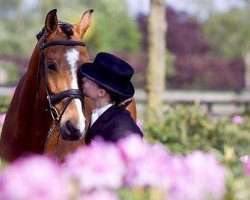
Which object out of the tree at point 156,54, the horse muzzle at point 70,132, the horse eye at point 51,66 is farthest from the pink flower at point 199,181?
the tree at point 156,54

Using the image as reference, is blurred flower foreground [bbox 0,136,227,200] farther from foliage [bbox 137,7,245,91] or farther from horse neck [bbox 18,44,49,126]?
foliage [bbox 137,7,245,91]

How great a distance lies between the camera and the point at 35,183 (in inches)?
97.9

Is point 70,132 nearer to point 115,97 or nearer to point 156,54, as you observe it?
point 115,97

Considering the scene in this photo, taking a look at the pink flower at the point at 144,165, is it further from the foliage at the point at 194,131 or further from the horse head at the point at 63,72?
the foliage at the point at 194,131

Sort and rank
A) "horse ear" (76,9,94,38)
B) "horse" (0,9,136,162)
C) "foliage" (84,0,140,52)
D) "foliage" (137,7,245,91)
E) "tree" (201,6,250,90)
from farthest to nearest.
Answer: "foliage" (84,0,140,52)
"tree" (201,6,250,90)
"foliage" (137,7,245,91)
"horse ear" (76,9,94,38)
"horse" (0,9,136,162)

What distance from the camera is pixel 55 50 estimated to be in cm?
607

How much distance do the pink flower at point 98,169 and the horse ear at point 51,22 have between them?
11.4ft

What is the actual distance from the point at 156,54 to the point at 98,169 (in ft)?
39.9

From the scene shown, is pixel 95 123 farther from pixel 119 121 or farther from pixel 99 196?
pixel 99 196

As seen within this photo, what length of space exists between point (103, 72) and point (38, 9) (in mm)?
108805

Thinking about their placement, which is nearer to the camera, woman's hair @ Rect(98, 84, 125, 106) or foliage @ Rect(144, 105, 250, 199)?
woman's hair @ Rect(98, 84, 125, 106)

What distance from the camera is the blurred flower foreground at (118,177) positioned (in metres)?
2.51

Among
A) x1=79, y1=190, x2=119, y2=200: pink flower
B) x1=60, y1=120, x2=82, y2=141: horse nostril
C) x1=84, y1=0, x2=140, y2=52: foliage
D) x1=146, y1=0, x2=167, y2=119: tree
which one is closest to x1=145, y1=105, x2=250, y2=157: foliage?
x1=146, y1=0, x2=167, y2=119: tree

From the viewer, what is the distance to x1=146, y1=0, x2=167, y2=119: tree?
14523mm
